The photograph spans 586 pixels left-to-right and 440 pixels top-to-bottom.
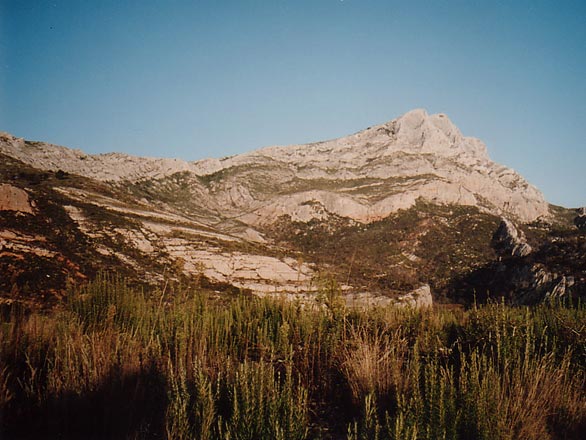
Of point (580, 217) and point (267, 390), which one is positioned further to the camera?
point (580, 217)

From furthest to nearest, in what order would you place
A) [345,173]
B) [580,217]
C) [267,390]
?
[345,173]
[580,217]
[267,390]

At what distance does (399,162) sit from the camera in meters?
86.8

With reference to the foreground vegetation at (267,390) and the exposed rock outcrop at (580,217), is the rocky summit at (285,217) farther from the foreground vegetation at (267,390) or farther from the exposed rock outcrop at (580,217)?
the exposed rock outcrop at (580,217)

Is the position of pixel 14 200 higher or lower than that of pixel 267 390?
higher

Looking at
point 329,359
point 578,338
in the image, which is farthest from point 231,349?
point 578,338

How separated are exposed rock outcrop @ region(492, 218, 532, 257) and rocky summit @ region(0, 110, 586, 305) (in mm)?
325

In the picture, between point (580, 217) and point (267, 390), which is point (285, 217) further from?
point (580, 217)

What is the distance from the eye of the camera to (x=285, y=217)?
59.5m

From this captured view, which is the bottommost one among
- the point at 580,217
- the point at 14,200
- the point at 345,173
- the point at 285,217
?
the point at 14,200

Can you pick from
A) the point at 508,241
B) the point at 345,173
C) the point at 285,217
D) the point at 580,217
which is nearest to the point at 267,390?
the point at 508,241

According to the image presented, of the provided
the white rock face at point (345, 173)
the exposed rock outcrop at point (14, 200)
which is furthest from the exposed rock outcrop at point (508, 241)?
the exposed rock outcrop at point (14, 200)

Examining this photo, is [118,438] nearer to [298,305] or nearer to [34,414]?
[34,414]

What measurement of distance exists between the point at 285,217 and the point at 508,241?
33.8 metres

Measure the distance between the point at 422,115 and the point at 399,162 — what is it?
1522 inches
